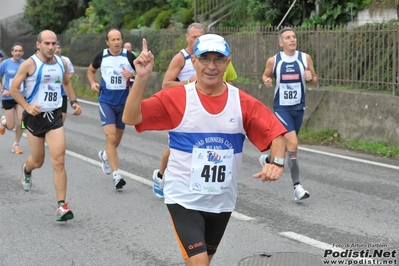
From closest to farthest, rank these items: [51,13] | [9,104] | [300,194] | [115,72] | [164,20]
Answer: [300,194]
[115,72]
[9,104]
[164,20]
[51,13]

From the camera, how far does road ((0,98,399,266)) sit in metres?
6.80

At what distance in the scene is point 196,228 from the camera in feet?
15.6

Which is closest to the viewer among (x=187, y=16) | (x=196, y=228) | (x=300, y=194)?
(x=196, y=228)

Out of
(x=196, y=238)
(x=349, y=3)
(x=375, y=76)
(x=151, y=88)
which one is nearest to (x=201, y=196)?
(x=196, y=238)

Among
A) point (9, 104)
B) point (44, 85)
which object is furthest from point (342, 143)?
point (44, 85)

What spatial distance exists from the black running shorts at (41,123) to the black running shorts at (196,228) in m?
3.69

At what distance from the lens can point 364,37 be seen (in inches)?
554

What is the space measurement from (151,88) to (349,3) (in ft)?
19.0

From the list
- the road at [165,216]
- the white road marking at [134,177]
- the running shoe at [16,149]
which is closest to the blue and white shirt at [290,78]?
the road at [165,216]

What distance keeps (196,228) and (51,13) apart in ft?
105

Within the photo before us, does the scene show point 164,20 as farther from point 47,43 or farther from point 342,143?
point 47,43

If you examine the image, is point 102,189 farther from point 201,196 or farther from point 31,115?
point 201,196

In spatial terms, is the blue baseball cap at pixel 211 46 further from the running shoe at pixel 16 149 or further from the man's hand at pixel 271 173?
the running shoe at pixel 16 149

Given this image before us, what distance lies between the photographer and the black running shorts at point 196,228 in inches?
184
